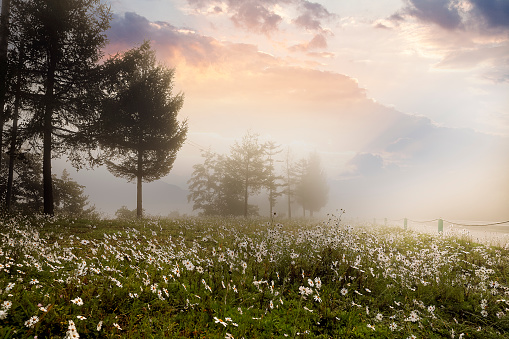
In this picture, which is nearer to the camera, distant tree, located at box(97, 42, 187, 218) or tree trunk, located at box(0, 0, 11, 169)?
tree trunk, located at box(0, 0, 11, 169)

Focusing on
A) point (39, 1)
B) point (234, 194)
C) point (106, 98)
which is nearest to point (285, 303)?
point (106, 98)

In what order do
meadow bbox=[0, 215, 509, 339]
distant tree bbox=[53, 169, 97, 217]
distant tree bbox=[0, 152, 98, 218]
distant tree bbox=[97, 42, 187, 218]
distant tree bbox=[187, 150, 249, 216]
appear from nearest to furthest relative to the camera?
meadow bbox=[0, 215, 509, 339] < distant tree bbox=[97, 42, 187, 218] < distant tree bbox=[0, 152, 98, 218] < distant tree bbox=[53, 169, 97, 217] < distant tree bbox=[187, 150, 249, 216]

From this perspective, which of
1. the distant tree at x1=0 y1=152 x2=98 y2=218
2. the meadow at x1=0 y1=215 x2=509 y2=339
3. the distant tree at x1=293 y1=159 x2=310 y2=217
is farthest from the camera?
the distant tree at x1=293 y1=159 x2=310 y2=217

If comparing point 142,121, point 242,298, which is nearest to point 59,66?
point 142,121

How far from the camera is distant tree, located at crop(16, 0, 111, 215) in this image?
13219 mm

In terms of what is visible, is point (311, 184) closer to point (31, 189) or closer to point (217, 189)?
point (217, 189)

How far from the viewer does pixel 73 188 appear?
2395 cm

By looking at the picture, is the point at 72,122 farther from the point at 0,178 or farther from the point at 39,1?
the point at 0,178

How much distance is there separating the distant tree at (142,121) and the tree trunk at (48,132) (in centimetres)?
231

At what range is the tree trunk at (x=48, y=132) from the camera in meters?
13.2

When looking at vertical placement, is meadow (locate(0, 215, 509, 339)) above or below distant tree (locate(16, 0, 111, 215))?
below

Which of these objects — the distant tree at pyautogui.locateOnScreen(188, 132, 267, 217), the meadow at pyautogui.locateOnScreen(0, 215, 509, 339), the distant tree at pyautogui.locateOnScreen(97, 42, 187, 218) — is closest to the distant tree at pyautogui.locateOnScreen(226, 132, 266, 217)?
the distant tree at pyautogui.locateOnScreen(188, 132, 267, 217)

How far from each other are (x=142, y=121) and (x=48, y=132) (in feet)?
17.3

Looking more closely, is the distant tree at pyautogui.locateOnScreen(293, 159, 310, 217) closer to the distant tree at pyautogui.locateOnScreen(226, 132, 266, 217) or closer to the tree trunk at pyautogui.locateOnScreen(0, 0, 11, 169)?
the distant tree at pyautogui.locateOnScreen(226, 132, 266, 217)
